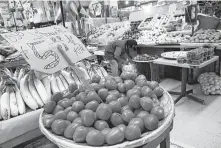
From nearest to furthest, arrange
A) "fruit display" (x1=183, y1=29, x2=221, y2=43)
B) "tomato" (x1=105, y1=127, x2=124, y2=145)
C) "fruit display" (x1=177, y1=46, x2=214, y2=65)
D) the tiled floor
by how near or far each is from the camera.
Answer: "tomato" (x1=105, y1=127, x2=124, y2=145), the tiled floor, "fruit display" (x1=177, y1=46, x2=214, y2=65), "fruit display" (x1=183, y1=29, x2=221, y2=43)

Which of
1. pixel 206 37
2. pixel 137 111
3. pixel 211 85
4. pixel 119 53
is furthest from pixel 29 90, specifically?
pixel 206 37

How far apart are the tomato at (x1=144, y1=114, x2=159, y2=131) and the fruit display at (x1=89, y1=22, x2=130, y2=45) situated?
4.64 metres

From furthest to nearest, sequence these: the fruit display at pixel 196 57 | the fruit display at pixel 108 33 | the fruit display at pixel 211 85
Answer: the fruit display at pixel 108 33 < the fruit display at pixel 211 85 < the fruit display at pixel 196 57

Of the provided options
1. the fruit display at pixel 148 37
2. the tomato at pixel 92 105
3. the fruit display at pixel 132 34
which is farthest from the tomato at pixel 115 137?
the fruit display at pixel 132 34

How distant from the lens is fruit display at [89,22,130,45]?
18.1 ft

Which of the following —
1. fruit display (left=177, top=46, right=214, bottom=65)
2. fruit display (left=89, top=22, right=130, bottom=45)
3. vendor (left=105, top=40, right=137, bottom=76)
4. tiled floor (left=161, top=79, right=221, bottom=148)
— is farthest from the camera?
fruit display (left=89, top=22, right=130, bottom=45)

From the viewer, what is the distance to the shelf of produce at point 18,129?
1.25 meters

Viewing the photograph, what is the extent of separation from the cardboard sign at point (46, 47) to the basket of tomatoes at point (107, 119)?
9.5 inches

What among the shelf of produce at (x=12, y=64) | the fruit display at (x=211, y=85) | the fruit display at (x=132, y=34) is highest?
the fruit display at (x=132, y=34)

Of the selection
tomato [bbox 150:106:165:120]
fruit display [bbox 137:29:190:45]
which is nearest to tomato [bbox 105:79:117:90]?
tomato [bbox 150:106:165:120]

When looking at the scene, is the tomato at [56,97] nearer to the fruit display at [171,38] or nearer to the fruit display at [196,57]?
the fruit display at [196,57]

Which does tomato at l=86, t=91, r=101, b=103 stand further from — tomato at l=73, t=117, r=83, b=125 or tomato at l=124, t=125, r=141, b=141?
tomato at l=124, t=125, r=141, b=141

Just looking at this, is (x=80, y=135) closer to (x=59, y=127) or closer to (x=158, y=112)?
(x=59, y=127)

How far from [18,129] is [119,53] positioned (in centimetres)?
315
